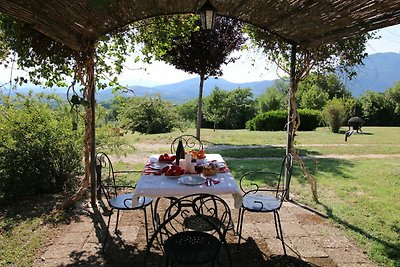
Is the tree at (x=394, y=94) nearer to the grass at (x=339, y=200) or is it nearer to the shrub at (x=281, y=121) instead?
the shrub at (x=281, y=121)

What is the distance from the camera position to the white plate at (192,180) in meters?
2.64

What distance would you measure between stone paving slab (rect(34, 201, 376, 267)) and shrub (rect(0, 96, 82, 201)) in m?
1.00

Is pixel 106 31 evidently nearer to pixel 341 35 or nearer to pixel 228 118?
pixel 341 35

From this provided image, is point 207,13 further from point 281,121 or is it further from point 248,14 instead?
point 281,121

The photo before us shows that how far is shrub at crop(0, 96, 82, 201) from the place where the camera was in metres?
3.91

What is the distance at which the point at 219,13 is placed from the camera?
12.3 feet

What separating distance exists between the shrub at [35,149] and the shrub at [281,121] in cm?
1297

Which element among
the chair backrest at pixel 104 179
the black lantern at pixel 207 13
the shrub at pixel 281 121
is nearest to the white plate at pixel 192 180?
the chair backrest at pixel 104 179

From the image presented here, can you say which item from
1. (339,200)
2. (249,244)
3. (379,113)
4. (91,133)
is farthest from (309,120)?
(249,244)

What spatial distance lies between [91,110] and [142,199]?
1.51 m

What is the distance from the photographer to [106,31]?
152 inches

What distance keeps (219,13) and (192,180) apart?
211cm

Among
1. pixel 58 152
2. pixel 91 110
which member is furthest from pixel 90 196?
pixel 91 110

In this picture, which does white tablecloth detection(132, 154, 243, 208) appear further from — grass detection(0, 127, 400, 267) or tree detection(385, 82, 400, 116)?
tree detection(385, 82, 400, 116)
